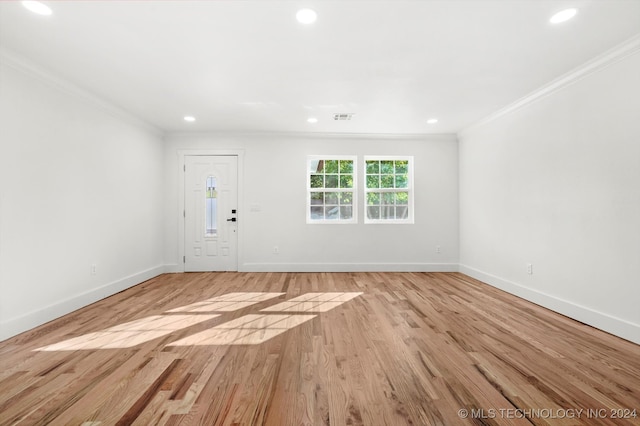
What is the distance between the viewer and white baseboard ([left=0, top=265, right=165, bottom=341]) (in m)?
2.58

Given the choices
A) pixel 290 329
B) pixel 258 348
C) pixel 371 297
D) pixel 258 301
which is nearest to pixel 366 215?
pixel 371 297

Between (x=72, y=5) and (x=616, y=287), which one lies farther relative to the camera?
(x=616, y=287)

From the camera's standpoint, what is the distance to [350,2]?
1987 mm

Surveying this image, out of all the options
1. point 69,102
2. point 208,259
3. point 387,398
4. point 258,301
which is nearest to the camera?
point 387,398

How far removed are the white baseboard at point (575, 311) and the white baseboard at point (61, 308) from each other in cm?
549

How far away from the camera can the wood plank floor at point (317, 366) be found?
1564 mm

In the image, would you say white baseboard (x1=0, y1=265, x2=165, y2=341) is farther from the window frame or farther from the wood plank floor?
the window frame

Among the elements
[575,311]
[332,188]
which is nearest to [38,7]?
[332,188]

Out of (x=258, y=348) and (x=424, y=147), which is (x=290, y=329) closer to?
(x=258, y=348)

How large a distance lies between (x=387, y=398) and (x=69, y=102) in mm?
4357

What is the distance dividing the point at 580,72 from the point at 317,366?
382 cm

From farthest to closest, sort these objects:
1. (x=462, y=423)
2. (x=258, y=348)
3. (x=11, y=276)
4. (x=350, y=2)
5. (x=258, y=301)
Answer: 1. (x=258, y=301)
2. (x=11, y=276)
3. (x=258, y=348)
4. (x=350, y=2)
5. (x=462, y=423)

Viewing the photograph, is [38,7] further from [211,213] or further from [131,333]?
[211,213]

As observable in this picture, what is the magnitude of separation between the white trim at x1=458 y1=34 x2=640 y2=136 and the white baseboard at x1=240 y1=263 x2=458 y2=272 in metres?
2.84
